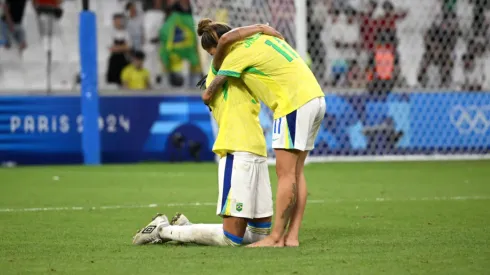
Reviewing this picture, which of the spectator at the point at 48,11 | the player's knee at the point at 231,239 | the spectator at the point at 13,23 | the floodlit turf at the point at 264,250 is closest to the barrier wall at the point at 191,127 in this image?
the floodlit turf at the point at 264,250

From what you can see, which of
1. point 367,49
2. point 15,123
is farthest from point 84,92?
point 367,49

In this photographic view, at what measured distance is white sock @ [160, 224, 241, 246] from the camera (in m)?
6.11

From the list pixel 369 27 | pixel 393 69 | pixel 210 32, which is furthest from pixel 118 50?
pixel 210 32

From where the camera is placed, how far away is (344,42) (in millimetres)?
17406

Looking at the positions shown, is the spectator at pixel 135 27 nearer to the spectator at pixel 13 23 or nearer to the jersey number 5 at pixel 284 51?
the spectator at pixel 13 23

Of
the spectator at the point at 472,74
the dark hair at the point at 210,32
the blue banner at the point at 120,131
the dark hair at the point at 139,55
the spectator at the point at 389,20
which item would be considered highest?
the dark hair at the point at 210,32

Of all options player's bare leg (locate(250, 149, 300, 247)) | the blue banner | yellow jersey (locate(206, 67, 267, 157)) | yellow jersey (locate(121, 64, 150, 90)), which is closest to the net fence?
the blue banner

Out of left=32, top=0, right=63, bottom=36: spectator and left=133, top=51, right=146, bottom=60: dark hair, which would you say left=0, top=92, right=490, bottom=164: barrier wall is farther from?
left=32, top=0, right=63, bottom=36: spectator

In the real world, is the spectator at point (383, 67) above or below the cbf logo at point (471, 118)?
above

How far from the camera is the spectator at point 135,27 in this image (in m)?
18.8

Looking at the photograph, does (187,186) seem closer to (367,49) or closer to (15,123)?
(15,123)

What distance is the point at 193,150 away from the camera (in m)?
16.0

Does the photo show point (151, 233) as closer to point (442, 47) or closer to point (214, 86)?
point (214, 86)

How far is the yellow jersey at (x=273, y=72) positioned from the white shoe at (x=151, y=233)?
3.33 ft
